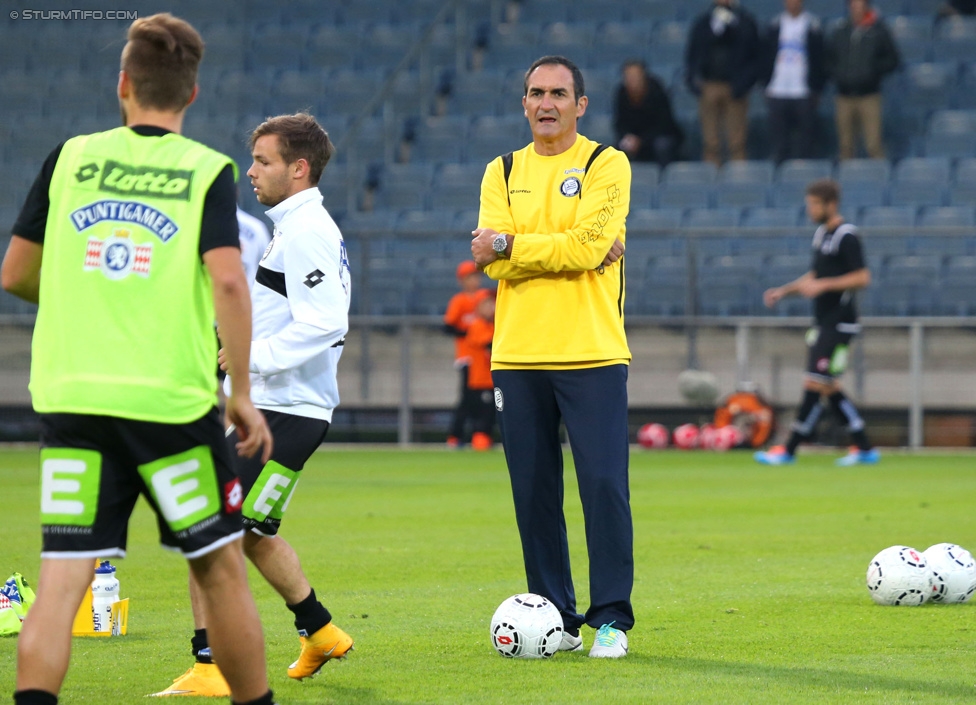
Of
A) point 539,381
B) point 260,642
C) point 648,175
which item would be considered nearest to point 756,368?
point 648,175

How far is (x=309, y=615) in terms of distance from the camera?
542cm

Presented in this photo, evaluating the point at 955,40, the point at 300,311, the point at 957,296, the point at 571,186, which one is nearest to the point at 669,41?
the point at 955,40

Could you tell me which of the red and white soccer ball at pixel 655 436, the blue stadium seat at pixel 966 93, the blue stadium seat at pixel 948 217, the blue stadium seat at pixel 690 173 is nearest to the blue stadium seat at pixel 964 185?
the blue stadium seat at pixel 948 217

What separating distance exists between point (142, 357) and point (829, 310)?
39.4 feet

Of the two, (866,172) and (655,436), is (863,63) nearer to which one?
(866,172)

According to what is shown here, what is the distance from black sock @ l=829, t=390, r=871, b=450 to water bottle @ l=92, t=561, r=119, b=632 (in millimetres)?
10508

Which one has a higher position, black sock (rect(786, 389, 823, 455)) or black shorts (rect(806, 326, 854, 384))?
black shorts (rect(806, 326, 854, 384))

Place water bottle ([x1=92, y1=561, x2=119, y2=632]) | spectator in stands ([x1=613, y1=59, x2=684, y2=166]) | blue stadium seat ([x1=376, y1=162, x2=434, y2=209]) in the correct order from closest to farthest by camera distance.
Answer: water bottle ([x1=92, y1=561, x2=119, y2=632]) → spectator in stands ([x1=613, y1=59, x2=684, y2=166]) → blue stadium seat ([x1=376, y1=162, x2=434, y2=209])

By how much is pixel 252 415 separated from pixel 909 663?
111 inches

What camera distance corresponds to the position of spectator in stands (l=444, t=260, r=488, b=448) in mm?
17953

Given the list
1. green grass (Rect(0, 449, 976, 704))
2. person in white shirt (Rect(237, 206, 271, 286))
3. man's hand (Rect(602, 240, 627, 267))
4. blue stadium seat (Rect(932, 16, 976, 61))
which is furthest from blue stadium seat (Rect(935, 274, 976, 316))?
man's hand (Rect(602, 240, 627, 267))

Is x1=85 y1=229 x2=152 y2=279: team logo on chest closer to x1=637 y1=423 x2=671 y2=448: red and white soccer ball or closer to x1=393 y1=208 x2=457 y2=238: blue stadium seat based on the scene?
x1=637 y1=423 x2=671 y2=448: red and white soccer ball

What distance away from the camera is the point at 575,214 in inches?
234

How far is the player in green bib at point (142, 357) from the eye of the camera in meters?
3.94
